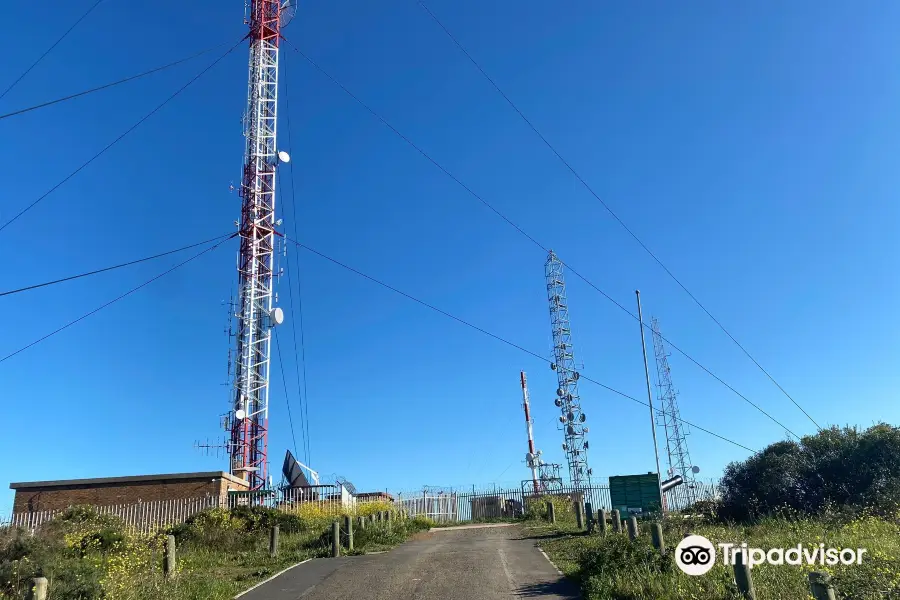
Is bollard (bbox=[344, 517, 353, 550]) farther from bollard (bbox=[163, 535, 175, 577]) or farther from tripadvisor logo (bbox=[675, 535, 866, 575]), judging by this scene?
tripadvisor logo (bbox=[675, 535, 866, 575])

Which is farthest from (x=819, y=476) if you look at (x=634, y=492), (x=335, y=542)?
(x=335, y=542)

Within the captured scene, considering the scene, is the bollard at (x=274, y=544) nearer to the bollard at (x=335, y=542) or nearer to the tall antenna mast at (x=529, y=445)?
the bollard at (x=335, y=542)

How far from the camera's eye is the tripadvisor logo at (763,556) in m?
9.41

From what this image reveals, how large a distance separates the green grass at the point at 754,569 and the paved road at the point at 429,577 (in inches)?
25.8

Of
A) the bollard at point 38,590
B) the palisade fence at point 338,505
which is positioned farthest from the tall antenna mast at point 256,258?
the bollard at point 38,590

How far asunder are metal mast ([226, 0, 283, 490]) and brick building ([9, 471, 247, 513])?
8668 mm

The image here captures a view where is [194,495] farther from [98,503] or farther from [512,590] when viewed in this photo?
[512,590]

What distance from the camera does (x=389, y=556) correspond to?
16.5 m

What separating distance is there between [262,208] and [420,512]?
59.0ft

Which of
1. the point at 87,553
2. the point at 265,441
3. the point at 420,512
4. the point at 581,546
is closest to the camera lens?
the point at 87,553

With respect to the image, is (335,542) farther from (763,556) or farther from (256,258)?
(256,258)

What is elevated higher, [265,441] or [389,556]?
[265,441]

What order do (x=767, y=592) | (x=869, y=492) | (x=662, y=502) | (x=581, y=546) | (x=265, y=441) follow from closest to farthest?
(x=767, y=592)
(x=581, y=546)
(x=869, y=492)
(x=662, y=502)
(x=265, y=441)

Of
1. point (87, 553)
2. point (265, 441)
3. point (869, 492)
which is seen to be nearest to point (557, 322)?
point (265, 441)
